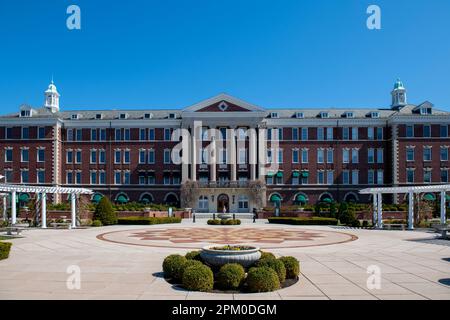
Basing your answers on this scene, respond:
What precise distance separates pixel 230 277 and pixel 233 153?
173ft

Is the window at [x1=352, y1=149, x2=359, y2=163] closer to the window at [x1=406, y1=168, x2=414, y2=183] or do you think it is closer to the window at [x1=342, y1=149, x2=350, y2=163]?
the window at [x1=342, y1=149, x2=350, y2=163]

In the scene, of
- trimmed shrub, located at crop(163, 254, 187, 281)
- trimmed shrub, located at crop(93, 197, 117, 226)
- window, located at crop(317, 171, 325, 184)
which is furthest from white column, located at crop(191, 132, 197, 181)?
trimmed shrub, located at crop(163, 254, 187, 281)

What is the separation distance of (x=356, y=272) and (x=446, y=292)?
11.6 feet

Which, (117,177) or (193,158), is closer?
(193,158)

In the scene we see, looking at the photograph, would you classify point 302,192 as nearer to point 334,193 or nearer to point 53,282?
point 334,193

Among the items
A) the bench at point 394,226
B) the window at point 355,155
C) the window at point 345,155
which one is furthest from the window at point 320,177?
the bench at point 394,226

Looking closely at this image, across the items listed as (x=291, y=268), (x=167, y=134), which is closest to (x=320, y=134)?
(x=167, y=134)

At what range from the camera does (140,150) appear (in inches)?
2687

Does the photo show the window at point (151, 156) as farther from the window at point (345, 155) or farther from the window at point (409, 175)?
the window at point (409, 175)

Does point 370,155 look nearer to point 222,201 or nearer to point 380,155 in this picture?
point 380,155

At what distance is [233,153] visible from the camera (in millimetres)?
65062

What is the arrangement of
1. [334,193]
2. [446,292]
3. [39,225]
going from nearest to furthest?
1. [446,292]
2. [39,225]
3. [334,193]
